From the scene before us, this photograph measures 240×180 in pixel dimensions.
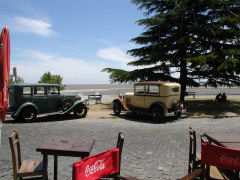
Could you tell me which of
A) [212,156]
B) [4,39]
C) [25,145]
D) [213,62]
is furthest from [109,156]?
[213,62]

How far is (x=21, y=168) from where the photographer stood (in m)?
3.35

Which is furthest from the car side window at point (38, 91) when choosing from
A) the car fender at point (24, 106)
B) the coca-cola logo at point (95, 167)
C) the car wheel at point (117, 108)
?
the coca-cola logo at point (95, 167)

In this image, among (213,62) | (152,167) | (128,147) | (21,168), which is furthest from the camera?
(213,62)

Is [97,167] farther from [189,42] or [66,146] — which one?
[189,42]

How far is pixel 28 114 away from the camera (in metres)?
9.60

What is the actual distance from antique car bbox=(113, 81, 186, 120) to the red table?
701cm

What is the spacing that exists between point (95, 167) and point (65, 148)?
101 centimetres

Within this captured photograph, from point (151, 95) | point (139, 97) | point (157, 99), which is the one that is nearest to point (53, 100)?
point (139, 97)

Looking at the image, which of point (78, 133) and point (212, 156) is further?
point (78, 133)

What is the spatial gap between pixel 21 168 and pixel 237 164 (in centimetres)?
338

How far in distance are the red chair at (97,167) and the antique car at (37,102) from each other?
8047 millimetres

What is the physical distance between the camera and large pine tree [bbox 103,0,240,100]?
1296cm

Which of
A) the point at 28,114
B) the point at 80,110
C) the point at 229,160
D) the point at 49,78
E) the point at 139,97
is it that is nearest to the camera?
the point at 229,160

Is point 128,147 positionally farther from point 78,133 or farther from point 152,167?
point 78,133
